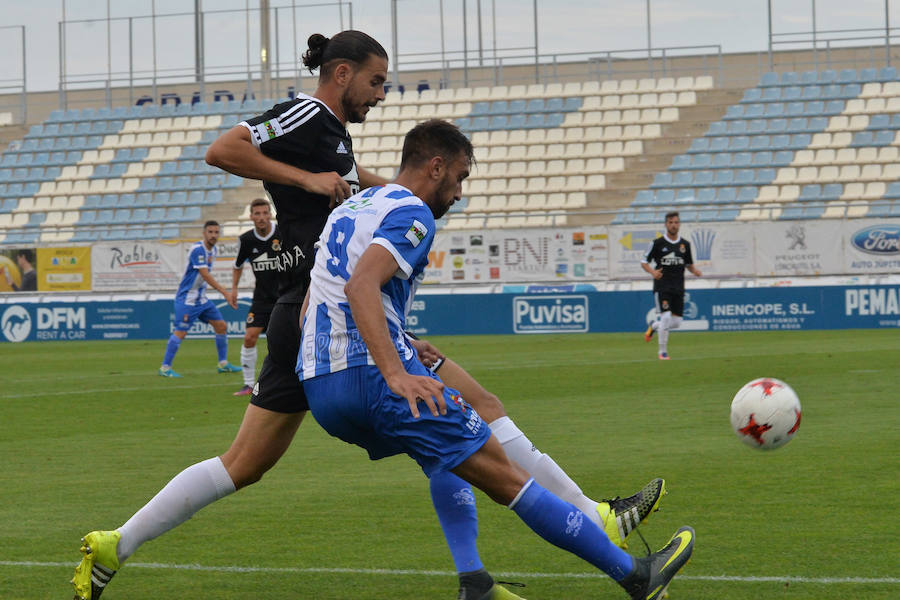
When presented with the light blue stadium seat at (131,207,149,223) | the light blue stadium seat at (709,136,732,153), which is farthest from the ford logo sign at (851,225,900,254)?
the light blue stadium seat at (131,207,149,223)

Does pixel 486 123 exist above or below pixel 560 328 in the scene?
above

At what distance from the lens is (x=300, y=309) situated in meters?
4.94

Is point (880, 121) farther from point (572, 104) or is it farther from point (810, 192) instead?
point (572, 104)

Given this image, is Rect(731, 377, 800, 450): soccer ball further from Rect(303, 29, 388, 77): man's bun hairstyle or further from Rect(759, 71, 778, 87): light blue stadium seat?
Rect(759, 71, 778, 87): light blue stadium seat

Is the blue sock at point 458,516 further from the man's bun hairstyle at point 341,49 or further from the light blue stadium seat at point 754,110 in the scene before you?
the light blue stadium seat at point 754,110

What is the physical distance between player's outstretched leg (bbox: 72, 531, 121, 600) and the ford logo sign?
23.9m

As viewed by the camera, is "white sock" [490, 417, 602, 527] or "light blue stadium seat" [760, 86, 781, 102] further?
"light blue stadium seat" [760, 86, 781, 102]

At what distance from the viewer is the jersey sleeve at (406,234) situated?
4.15 meters

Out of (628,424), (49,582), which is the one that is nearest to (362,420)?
(49,582)

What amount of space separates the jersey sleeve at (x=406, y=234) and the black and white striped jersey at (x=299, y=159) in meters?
0.86

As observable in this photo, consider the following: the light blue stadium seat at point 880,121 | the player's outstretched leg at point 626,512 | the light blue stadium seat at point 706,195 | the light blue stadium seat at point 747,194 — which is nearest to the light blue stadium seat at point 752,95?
the light blue stadium seat at point 880,121

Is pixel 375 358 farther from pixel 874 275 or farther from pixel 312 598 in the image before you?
pixel 874 275

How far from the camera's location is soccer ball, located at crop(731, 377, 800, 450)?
21.8 ft

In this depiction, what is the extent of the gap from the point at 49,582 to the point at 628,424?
20.9 feet
